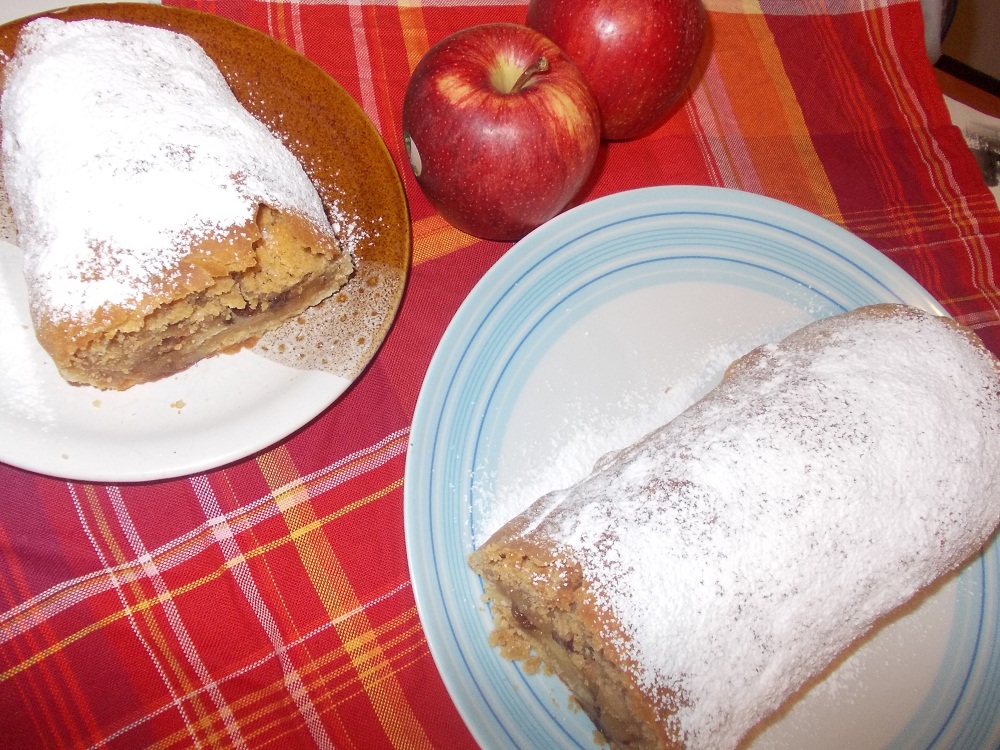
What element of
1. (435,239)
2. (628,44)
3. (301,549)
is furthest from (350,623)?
(628,44)

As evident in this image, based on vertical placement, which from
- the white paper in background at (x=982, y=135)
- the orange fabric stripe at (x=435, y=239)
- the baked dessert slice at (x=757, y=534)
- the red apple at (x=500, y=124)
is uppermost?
the red apple at (x=500, y=124)

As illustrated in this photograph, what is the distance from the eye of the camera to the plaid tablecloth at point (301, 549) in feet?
4.02

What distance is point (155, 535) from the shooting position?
1.30 meters

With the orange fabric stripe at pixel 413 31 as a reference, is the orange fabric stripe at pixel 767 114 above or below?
below

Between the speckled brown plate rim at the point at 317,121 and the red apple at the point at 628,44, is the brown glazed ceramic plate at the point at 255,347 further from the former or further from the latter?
the red apple at the point at 628,44

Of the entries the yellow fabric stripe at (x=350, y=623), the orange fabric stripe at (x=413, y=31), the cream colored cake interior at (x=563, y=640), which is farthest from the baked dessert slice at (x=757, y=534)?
the orange fabric stripe at (x=413, y=31)

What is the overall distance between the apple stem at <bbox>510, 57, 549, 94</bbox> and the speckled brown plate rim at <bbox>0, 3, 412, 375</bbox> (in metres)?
0.28

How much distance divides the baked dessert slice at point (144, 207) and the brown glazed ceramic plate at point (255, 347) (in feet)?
0.17

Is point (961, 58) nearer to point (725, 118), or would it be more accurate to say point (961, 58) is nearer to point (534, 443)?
point (725, 118)

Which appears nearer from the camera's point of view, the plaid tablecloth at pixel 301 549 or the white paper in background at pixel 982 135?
the plaid tablecloth at pixel 301 549

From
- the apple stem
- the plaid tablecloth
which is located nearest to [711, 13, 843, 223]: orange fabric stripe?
the plaid tablecloth

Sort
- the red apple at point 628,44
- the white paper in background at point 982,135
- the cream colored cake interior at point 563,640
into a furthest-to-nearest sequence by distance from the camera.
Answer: the white paper in background at point 982,135
the red apple at point 628,44
the cream colored cake interior at point 563,640

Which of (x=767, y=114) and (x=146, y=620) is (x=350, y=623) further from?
(x=767, y=114)

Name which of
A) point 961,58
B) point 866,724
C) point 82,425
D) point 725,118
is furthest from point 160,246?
point 961,58
